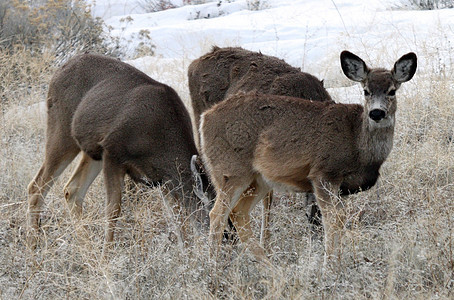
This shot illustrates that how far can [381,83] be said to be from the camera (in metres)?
6.35

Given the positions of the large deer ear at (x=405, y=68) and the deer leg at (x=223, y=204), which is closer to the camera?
the large deer ear at (x=405, y=68)

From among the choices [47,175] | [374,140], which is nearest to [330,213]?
[374,140]

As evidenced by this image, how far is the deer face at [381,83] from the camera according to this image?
6.27 metres

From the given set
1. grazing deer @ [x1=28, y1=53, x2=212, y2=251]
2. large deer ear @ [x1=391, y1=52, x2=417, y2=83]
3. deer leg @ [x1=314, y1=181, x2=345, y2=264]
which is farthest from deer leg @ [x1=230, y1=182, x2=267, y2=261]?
large deer ear @ [x1=391, y1=52, x2=417, y2=83]

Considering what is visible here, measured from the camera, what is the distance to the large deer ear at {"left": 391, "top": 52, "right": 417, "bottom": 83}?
641 centimetres

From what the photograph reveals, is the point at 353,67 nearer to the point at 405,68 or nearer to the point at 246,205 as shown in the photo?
the point at 405,68

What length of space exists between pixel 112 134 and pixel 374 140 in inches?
93.0

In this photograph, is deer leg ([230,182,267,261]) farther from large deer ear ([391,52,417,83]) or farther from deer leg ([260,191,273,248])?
large deer ear ([391,52,417,83])

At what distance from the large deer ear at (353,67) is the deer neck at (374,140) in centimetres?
35

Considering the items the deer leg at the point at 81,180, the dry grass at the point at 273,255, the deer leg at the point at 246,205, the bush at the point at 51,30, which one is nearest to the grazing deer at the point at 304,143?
the deer leg at the point at 246,205

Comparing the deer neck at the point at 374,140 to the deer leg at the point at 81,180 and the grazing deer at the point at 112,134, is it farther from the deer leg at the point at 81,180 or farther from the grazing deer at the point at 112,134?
the deer leg at the point at 81,180

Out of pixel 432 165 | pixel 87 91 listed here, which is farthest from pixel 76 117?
pixel 432 165

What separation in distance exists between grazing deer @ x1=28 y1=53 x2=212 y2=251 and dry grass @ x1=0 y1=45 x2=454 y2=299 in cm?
25

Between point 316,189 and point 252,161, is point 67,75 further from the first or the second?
point 316,189
